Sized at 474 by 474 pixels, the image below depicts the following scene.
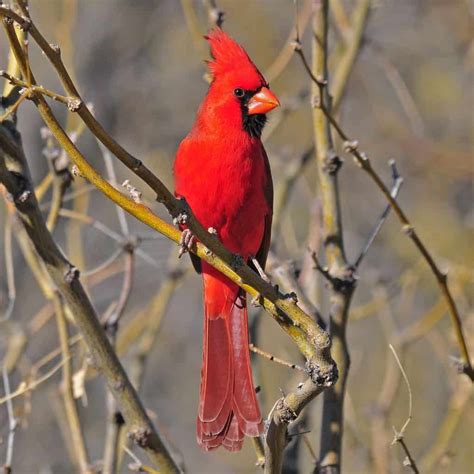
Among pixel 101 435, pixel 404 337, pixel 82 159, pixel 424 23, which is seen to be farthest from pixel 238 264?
pixel 424 23

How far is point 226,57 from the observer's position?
8.85 feet

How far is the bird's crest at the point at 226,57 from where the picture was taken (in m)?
Answer: 2.65

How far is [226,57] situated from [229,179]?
34 cm

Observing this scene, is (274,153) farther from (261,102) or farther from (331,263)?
(331,263)

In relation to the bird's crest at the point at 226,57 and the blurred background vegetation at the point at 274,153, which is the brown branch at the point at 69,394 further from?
the blurred background vegetation at the point at 274,153

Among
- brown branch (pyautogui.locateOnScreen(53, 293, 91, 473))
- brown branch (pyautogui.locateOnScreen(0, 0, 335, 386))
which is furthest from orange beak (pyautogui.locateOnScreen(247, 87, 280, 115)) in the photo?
brown branch (pyautogui.locateOnScreen(0, 0, 335, 386))

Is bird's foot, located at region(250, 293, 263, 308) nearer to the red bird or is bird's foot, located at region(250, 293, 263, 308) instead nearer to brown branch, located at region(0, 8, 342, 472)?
brown branch, located at region(0, 8, 342, 472)

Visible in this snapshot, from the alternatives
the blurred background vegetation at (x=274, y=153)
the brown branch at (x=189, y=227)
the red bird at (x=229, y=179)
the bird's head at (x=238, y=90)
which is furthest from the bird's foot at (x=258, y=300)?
→ the blurred background vegetation at (x=274, y=153)

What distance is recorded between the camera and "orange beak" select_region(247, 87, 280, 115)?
8.79 feet

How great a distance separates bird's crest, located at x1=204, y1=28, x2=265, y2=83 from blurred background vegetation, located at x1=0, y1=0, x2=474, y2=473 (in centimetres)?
207

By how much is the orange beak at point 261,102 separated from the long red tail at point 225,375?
0.48 meters

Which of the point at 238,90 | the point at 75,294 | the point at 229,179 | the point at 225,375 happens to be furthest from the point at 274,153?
the point at 75,294

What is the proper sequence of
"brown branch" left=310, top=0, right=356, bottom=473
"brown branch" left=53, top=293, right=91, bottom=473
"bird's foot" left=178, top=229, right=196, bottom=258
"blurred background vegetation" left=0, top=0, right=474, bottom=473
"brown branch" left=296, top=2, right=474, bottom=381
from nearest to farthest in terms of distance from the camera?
"bird's foot" left=178, top=229, right=196, bottom=258 < "brown branch" left=296, top=2, right=474, bottom=381 < "brown branch" left=310, top=0, right=356, bottom=473 < "brown branch" left=53, top=293, right=91, bottom=473 < "blurred background vegetation" left=0, top=0, right=474, bottom=473

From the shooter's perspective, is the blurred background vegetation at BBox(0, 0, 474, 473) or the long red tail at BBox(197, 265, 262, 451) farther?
the blurred background vegetation at BBox(0, 0, 474, 473)
